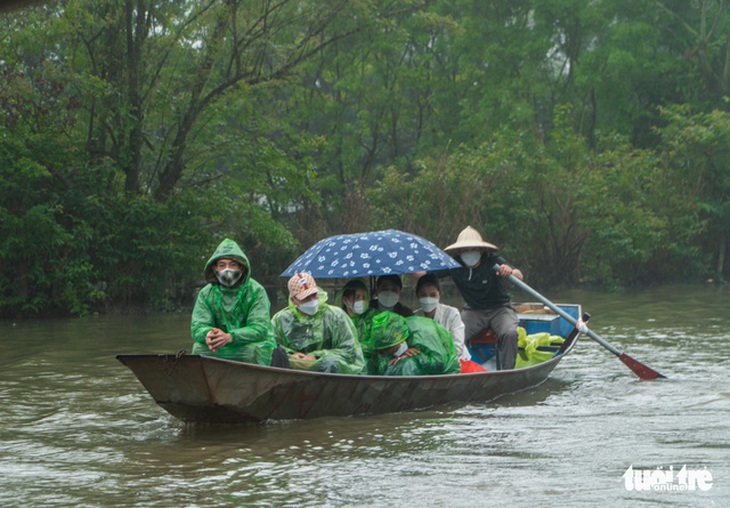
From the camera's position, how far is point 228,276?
8641 millimetres

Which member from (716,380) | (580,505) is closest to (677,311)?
(716,380)

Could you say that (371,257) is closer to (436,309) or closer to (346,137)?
(436,309)

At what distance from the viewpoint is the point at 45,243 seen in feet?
67.9

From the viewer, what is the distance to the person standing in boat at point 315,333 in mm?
9172

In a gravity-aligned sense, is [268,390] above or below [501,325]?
below

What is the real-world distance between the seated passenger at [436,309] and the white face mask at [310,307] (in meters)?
1.63

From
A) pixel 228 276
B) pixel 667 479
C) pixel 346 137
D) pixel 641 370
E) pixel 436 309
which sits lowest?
pixel 667 479

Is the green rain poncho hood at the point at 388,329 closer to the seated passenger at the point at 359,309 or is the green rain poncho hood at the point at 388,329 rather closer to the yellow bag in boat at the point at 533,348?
the seated passenger at the point at 359,309

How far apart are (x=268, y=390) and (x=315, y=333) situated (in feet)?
2.63

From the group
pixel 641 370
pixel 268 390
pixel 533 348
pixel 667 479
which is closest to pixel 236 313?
pixel 268 390

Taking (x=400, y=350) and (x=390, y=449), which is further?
(x=400, y=350)

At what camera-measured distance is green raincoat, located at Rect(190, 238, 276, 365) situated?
8.67m

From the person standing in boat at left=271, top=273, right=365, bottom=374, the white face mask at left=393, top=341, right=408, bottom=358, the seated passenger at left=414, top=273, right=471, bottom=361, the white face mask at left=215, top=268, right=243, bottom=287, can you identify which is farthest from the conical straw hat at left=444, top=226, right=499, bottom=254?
the white face mask at left=215, top=268, right=243, bottom=287

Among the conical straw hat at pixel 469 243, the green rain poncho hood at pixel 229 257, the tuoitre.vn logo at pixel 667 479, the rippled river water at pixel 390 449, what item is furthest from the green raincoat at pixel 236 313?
the conical straw hat at pixel 469 243
